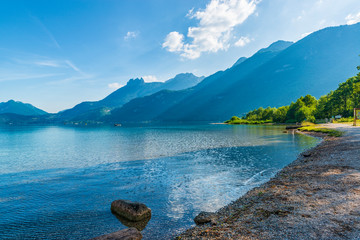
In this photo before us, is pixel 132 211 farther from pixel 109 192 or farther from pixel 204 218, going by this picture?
pixel 109 192

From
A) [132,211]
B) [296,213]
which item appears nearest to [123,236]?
[132,211]

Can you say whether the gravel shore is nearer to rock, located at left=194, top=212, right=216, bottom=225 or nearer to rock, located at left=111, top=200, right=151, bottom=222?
rock, located at left=194, top=212, right=216, bottom=225

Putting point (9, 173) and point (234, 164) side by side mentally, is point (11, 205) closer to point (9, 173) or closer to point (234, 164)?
point (9, 173)

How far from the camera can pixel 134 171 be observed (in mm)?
31719

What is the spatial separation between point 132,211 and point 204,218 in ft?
18.4

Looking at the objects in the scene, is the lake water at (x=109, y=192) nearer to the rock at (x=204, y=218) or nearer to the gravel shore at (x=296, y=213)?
the rock at (x=204, y=218)

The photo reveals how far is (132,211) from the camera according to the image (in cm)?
1587

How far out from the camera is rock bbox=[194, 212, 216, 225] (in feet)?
47.5

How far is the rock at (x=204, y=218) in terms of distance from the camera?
14469 mm

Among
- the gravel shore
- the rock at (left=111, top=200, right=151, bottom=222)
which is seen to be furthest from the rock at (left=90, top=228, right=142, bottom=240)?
the rock at (left=111, top=200, right=151, bottom=222)

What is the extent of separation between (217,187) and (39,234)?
16.6m

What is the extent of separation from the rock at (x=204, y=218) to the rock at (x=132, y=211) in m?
3.96

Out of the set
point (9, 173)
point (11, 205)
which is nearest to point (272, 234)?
point (11, 205)

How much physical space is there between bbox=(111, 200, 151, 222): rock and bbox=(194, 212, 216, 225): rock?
13.0ft
